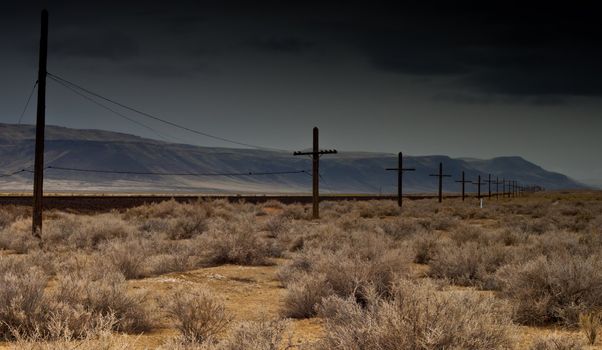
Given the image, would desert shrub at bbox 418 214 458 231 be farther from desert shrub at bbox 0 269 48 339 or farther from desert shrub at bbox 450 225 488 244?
desert shrub at bbox 0 269 48 339

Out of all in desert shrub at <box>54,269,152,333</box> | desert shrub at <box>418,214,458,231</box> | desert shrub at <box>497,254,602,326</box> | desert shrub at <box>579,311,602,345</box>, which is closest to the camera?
desert shrub at <box>579,311,602,345</box>

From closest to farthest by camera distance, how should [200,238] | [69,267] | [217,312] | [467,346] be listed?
1. [467,346]
2. [217,312]
3. [69,267]
4. [200,238]

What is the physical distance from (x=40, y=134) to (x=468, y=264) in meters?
12.6

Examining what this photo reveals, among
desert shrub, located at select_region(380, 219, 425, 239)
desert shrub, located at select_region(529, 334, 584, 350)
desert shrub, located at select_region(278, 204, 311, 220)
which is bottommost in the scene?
desert shrub, located at select_region(278, 204, 311, 220)

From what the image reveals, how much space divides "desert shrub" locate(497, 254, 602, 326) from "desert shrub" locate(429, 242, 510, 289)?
2206mm

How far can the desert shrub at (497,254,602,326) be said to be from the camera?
743cm

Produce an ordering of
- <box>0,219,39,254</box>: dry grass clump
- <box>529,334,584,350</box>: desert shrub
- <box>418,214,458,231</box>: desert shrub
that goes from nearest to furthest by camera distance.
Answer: <box>529,334,584,350</box>: desert shrub
<box>0,219,39,254</box>: dry grass clump
<box>418,214,458,231</box>: desert shrub

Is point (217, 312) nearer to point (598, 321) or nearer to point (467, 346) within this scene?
point (467, 346)

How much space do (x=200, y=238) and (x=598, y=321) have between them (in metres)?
11.7

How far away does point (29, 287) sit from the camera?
686 cm

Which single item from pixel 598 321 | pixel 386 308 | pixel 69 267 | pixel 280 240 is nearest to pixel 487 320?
pixel 386 308

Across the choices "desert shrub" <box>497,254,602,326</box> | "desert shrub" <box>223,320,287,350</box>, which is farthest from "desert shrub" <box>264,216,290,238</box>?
"desert shrub" <box>223,320,287,350</box>

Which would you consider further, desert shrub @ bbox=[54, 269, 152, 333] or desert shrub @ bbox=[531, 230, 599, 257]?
desert shrub @ bbox=[531, 230, 599, 257]

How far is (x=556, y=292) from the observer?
7.86m
